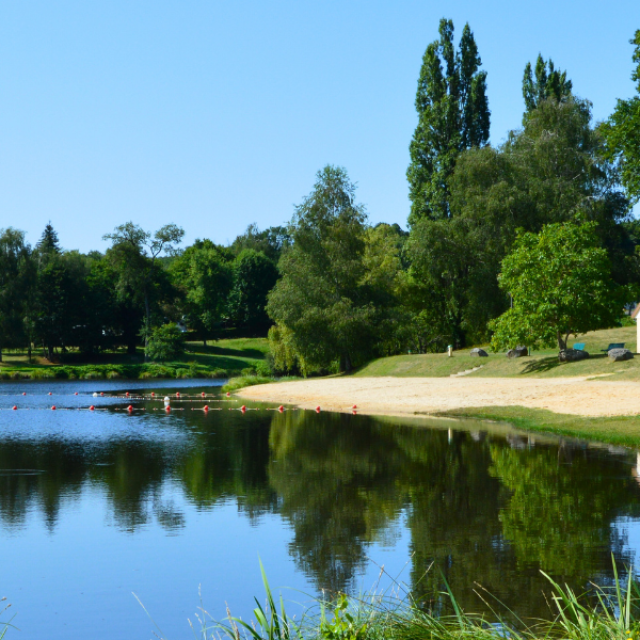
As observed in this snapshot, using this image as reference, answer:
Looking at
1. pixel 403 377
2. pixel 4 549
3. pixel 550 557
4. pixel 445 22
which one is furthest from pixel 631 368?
pixel 445 22

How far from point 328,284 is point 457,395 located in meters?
23.1

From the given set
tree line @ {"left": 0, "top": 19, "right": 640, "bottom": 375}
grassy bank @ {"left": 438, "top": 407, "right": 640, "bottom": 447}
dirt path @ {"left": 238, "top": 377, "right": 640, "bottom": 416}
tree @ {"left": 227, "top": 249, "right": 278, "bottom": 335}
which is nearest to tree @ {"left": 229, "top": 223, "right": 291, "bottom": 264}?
tree @ {"left": 227, "top": 249, "right": 278, "bottom": 335}

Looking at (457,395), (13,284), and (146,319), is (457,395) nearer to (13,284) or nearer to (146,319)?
(13,284)

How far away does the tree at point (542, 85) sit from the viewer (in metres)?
63.8

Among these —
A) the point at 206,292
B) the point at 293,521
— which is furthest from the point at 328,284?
the point at 206,292

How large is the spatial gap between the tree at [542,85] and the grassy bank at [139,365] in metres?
34.9

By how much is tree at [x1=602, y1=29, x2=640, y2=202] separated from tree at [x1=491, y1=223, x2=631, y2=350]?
1141 centimetres

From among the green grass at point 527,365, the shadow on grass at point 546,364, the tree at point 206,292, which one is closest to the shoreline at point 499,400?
the green grass at point 527,365

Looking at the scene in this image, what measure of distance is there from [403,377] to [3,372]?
150 feet

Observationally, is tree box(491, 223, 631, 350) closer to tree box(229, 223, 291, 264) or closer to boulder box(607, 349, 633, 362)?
boulder box(607, 349, 633, 362)

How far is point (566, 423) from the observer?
25.8m

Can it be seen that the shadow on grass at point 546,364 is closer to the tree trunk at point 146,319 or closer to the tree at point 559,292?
the tree at point 559,292

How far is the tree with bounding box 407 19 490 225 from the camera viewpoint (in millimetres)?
60562

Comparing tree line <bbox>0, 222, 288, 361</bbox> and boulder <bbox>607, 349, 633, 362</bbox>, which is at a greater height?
tree line <bbox>0, 222, 288, 361</bbox>
